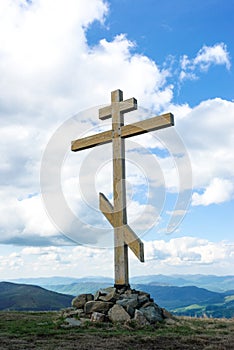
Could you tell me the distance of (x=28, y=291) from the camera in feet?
539

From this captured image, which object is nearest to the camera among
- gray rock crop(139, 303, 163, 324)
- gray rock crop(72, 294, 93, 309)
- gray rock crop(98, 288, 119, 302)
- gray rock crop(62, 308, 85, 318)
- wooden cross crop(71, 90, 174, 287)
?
gray rock crop(139, 303, 163, 324)

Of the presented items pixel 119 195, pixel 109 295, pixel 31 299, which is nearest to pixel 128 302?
pixel 109 295

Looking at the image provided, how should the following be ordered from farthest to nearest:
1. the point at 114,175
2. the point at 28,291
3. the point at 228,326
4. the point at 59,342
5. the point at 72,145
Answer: the point at 28,291
the point at 72,145
the point at 114,175
the point at 228,326
the point at 59,342

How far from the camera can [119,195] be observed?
12.1 m

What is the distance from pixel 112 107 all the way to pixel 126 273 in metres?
5.70

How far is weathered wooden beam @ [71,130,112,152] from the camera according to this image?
1305cm

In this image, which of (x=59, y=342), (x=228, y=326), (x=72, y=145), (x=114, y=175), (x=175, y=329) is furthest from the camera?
(x=72, y=145)

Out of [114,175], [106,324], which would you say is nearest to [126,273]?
[106,324]

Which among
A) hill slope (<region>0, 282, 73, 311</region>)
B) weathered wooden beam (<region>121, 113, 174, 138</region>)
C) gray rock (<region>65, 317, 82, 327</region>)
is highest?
weathered wooden beam (<region>121, 113, 174, 138</region>)

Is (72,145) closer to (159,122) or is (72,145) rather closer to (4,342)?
(159,122)

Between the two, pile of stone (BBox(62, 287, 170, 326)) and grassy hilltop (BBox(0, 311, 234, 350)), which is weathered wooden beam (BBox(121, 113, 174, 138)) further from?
grassy hilltop (BBox(0, 311, 234, 350))

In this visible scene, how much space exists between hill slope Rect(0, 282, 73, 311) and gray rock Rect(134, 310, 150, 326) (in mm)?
121312

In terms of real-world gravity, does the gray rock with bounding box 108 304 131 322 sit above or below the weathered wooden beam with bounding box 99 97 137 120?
below

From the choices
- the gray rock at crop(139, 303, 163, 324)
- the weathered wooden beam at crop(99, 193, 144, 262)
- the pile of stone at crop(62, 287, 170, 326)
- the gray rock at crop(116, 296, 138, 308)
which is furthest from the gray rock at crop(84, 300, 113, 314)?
the weathered wooden beam at crop(99, 193, 144, 262)
